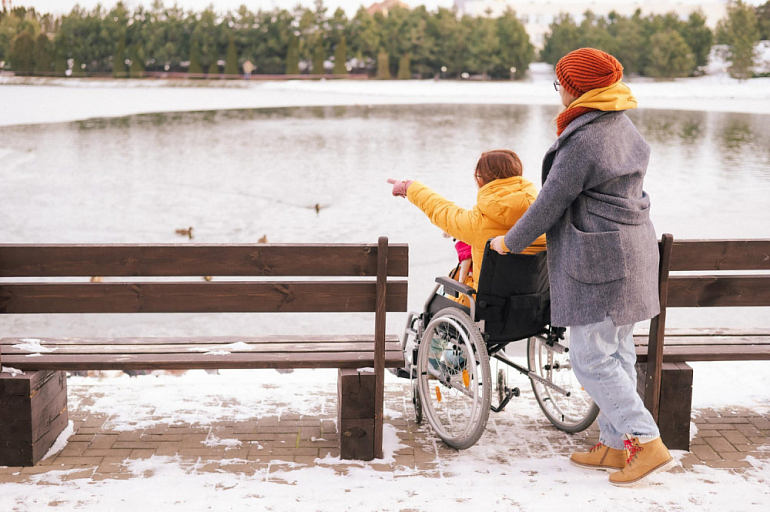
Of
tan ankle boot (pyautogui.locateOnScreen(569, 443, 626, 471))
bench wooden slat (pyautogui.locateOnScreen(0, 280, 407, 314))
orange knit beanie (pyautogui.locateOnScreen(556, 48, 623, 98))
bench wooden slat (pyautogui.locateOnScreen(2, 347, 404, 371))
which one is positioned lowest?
tan ankle boot (pyautogui.locateOnScreen(569, 443, 626, 471))

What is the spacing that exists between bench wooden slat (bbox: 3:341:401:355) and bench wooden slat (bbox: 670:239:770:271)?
3.32 ft

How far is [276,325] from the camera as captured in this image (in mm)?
13430

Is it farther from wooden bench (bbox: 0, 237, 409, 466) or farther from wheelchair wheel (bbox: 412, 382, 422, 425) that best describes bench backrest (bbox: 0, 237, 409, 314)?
wheelchair wheel (bbox: 412, 382, 422, 425)

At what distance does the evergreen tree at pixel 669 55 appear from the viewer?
29844 millimetres

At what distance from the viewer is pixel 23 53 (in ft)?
78.6

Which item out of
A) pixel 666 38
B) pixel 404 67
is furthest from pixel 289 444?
pixel 404 67

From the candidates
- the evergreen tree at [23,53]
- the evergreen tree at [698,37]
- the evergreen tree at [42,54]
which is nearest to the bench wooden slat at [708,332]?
the evergreen tree at [23,53]

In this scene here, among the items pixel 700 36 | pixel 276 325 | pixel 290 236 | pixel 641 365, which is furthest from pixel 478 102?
pixel 641 365

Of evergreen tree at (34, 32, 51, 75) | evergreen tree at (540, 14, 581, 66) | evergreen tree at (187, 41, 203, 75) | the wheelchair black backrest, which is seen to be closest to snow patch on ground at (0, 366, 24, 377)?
the wheelchair black backrest

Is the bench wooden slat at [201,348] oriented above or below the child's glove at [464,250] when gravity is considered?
below

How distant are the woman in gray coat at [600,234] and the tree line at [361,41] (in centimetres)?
2658

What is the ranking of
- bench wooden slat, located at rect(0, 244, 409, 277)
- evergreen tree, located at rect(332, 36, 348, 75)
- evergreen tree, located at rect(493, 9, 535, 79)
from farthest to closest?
evergreen tree, located at rect(332, 36, 348, 75) < evergreen tree, located at rect(493, 9, 535, 79) < bench wooden slat, located at rect(0, 244, 409, 277)

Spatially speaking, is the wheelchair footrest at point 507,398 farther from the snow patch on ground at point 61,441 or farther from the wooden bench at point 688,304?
the snow patch on ground at point 61,441

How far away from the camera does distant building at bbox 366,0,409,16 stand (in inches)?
1480
